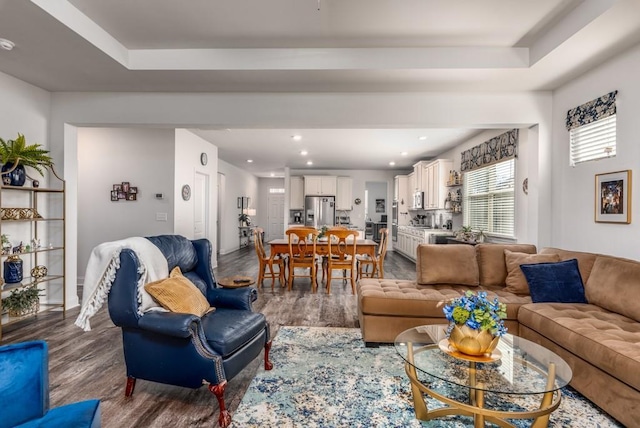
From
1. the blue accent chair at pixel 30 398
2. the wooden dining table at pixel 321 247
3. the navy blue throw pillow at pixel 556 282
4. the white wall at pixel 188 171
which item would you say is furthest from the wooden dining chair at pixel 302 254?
the blue accent chair at pixel 30 398

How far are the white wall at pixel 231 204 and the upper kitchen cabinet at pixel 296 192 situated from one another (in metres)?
1.72

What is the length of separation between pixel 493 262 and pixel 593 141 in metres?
1.52

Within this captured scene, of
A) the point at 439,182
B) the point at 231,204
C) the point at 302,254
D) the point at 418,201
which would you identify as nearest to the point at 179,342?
the point at 302,254

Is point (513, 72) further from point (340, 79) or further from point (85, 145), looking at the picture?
point (85, 145)

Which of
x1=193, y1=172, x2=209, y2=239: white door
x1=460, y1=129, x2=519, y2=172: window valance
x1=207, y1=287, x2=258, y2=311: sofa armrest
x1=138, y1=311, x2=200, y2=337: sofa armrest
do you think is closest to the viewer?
x1=138, y1=311, x2=200, y2=337: sofa armrest

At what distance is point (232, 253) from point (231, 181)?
215 centimetres

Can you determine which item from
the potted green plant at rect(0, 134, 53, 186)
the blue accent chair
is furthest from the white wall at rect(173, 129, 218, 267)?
the blue accent chair

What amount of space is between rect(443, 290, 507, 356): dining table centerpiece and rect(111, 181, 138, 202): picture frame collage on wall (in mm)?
5093

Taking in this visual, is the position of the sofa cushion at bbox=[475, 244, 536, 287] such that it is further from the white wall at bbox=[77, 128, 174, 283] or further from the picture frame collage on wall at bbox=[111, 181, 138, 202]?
the picture frame collage on wall at bbox=[111, 181, 138, 202]

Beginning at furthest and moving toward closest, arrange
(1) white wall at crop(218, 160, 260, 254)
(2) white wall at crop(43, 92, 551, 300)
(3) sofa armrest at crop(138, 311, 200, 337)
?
(1) white wall at crop(218, 160, 260, 254)
(2) white wall at crop(43, 92, 551, 300)
(3) sofa armrest at crop(138, 311, 200, 337)

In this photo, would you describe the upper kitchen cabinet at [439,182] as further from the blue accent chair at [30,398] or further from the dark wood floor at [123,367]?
the blue accent chair at [30,398]

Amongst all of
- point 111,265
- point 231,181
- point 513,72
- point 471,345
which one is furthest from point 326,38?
point 231,181

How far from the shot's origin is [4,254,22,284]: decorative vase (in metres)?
3.24

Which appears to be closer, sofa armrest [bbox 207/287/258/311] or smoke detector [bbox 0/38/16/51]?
sofa armrest [bbox 207/287/258/311]
